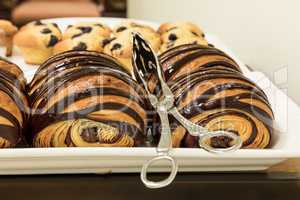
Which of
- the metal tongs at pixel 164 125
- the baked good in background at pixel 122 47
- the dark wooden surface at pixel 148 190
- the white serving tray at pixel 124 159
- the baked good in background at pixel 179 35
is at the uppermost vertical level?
the baked good in background at pixel 179 35

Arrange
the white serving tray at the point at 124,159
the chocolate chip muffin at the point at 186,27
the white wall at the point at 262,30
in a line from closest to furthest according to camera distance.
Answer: the white serving tray at the point at 124,159, the white wall at the point at 262,30, the chocolate chip muffin at the point at 186,27

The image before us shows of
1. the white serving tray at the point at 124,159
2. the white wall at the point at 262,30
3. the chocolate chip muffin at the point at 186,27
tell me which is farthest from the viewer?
the chocolate chip muffin at the point at 186,27

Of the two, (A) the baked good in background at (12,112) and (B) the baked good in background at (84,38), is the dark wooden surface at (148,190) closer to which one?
(A) the baked good in background at (12,112)

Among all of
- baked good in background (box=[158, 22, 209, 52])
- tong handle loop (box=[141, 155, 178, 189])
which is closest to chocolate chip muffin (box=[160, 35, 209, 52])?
baked good in background (box=[158, 22, 209, 52])

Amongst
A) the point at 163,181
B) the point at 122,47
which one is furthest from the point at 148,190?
the point at 122,47

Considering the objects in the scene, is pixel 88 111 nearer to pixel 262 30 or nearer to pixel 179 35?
pixel 179 35

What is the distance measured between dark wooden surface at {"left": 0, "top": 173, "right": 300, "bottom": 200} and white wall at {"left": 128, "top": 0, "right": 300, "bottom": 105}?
262mm

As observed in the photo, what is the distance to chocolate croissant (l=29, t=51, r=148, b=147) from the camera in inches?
17.7

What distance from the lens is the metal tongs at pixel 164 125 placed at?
43 centimetres

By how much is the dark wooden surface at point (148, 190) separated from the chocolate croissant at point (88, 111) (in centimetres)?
4

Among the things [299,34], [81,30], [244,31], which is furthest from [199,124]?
[244,31]

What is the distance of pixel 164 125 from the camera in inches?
17.5

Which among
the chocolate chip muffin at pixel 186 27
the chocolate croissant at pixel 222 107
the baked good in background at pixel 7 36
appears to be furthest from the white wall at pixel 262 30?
the baked good in background at pixel 7 36

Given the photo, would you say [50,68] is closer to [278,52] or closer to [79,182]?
[79,182]
